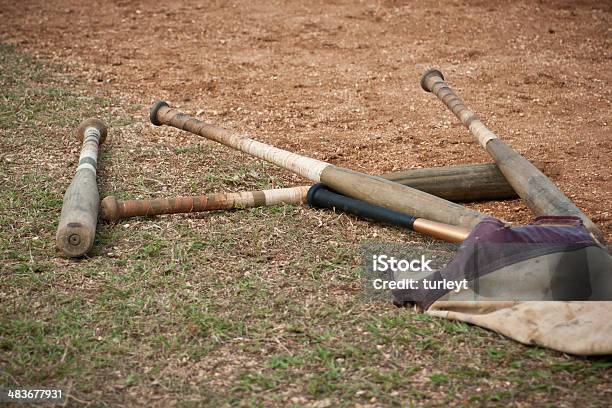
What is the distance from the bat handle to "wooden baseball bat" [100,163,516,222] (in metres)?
0.17

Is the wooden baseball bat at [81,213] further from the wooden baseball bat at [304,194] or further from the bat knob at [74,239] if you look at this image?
the wooden baseball bat at [304,194]

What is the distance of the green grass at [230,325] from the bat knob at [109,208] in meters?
0.05

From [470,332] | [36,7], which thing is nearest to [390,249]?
[470,332]

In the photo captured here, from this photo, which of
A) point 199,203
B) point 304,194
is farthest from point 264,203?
point 199,203

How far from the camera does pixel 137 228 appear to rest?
3432 millimetres

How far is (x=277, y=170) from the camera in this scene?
4176 millimetres

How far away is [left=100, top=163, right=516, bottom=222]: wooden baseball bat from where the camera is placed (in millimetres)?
3447

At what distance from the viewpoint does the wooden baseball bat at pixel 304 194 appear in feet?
11.3

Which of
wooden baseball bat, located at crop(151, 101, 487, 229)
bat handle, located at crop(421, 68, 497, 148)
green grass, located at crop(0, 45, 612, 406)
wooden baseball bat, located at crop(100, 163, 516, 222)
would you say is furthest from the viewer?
bat handle, located at crop(421, 68, 497, 148)

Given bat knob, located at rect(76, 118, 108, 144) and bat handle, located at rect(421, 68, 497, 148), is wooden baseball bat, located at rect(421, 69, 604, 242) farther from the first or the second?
bat knob, located at rect(76, 118, 108, 144)

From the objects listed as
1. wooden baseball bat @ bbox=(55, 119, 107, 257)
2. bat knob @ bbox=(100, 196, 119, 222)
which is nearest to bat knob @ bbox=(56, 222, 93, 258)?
wooden baseball bat @ bbox=(55, 119, 107, 257)

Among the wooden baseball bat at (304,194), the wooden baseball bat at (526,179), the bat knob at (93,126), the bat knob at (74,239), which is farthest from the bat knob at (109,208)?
the wooden baseball bat at (526,179)

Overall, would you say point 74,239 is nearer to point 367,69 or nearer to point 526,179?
point 526,179

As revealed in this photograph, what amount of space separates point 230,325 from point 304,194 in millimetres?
1074
